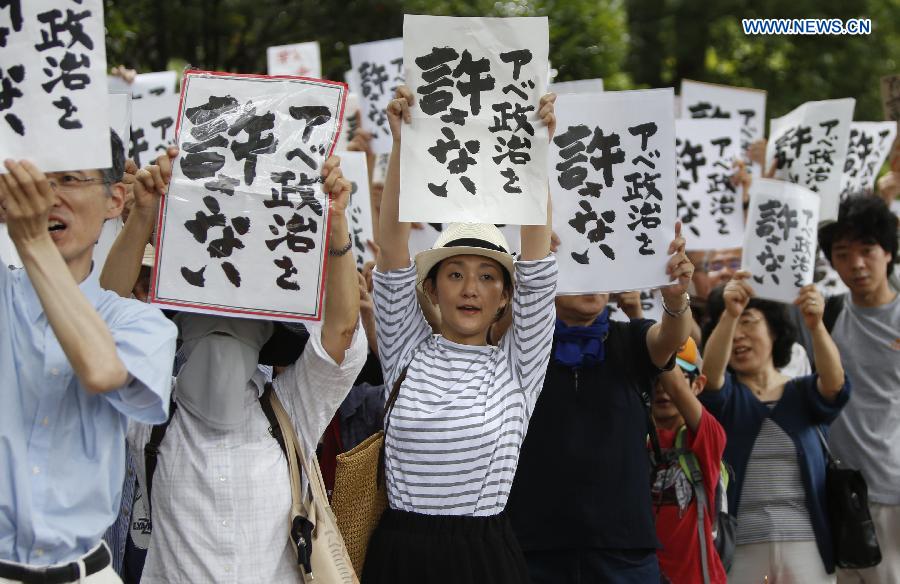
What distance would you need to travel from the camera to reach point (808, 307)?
5.54 m

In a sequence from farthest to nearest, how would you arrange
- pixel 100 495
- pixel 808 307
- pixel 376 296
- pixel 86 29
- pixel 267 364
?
pixel 808 307, pixel 376 296, pixel 267 364, pixel 86 29, pixel 100 495

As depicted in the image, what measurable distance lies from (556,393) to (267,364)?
4.07ft

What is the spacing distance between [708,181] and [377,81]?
2023 mm

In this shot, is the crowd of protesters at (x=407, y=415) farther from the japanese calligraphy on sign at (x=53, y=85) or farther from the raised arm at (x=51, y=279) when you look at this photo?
the japanese calligraphy on sign at (x=53, y=85)

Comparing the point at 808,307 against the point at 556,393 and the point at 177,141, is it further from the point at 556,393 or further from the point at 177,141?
the point at 177,141

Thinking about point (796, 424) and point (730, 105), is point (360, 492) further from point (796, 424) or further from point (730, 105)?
point (730, 105)

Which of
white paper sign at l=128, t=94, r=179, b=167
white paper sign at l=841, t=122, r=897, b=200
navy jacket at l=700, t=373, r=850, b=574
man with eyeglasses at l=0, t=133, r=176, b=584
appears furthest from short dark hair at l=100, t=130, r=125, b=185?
white paper sign at l=841, t=122, r=897, b=200

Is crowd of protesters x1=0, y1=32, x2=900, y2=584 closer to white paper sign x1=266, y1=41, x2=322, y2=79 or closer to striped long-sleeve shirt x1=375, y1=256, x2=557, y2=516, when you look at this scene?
striped long-sleeve shirt x1=375, y1=256, x2=557, y2=516

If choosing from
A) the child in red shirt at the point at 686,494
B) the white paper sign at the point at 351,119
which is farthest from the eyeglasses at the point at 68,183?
the white paper sign at the point at 351,119

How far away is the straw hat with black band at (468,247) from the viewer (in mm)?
4012

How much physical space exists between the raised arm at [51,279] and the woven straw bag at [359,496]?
1.21 metres

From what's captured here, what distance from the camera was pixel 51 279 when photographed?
104 inches

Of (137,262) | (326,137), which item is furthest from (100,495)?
(326,137)

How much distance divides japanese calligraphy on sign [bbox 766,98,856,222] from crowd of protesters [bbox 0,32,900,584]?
109 cm
